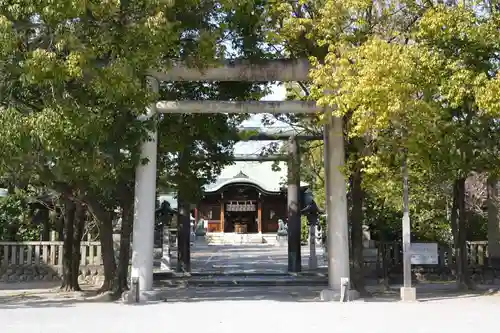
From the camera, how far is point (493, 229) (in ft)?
55.9

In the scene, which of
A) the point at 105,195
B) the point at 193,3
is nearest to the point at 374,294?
the point at 105,195

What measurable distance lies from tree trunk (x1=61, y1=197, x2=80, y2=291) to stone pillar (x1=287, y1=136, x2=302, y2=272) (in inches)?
299

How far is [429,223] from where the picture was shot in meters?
20.3

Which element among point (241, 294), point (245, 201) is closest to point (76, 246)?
point (241, 294)

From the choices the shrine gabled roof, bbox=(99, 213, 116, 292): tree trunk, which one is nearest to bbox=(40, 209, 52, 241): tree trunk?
bbox=(99, 213, 116, 292): tree trunk

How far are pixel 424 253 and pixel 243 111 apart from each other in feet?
20.9

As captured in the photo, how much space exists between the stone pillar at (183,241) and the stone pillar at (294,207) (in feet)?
12.8

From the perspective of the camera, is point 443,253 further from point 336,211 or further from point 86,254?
point 86,254

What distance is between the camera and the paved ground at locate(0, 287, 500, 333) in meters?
8.53

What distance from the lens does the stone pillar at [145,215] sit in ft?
39.9

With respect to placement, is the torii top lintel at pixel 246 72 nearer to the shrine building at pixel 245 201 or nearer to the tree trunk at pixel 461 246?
the tree trunk at pixel 461 246

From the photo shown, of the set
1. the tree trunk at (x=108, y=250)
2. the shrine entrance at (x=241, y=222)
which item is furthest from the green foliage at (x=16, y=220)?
the shrine entrance at (x=241, y=222)

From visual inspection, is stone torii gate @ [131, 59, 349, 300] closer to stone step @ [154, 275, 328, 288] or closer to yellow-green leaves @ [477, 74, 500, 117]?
yellow-green leaves @ [477, 74, 500, 117]

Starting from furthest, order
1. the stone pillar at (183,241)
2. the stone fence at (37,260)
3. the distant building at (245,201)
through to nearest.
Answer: the distant building at (245,201) → the stone pillar at (183,241) → the stone fence at (37,260)
